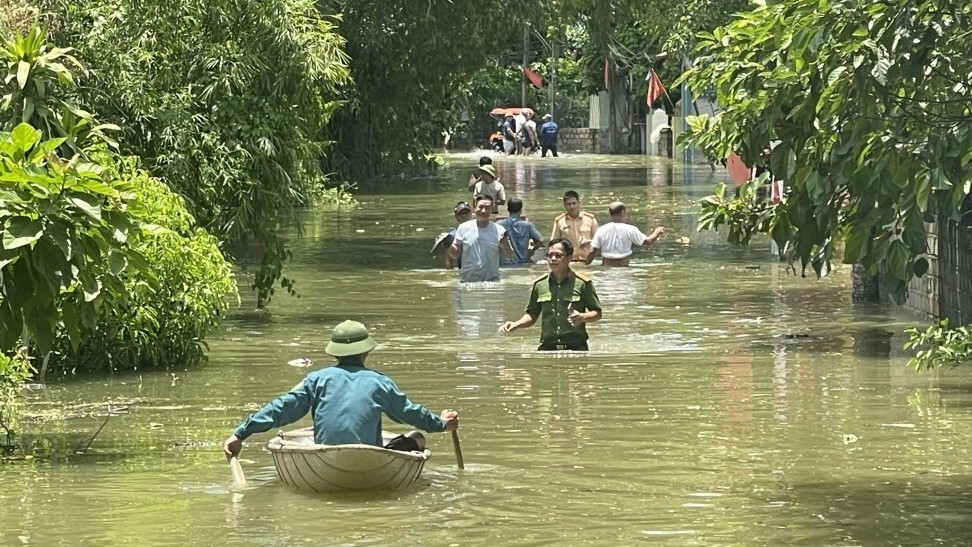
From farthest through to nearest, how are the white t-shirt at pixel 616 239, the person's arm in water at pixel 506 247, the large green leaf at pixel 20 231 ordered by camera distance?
1. the white t-shirt at pixel 616 239
2. the person's arm in water at pixel 506 247
3. the large green leaf at pixel 20 231

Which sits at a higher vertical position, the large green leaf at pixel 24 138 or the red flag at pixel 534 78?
the red flag at pixel 534 78

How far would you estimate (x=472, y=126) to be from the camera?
83562 mm

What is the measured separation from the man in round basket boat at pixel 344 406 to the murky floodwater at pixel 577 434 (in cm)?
39

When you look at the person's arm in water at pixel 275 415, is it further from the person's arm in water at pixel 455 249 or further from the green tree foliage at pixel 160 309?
the person's arm in water at pixel 455 249

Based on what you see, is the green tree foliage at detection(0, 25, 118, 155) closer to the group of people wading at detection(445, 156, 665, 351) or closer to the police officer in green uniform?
the police officer in green uniform

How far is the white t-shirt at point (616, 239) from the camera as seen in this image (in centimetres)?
2677

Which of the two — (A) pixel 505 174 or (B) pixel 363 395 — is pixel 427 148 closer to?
(A) pixel 505 174

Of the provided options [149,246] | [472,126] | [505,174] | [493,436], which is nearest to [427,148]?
[505,174]

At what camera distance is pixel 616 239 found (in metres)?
26.9

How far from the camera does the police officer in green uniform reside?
17.4m

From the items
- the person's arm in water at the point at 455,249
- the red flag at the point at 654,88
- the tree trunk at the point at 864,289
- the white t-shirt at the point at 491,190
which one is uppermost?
the red flag at the point at 654,88

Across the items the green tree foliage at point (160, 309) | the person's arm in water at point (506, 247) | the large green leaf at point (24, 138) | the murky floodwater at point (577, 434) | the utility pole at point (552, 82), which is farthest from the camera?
the utility pole at point (552, 82)

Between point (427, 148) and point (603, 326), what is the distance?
108 feet

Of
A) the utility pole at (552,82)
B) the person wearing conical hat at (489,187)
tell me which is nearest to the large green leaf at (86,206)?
the person wearing conical hat at (489,187)
